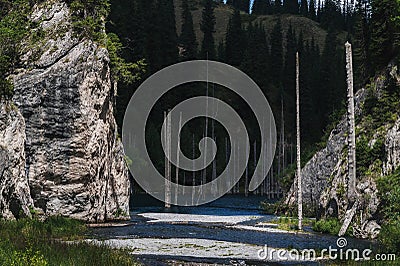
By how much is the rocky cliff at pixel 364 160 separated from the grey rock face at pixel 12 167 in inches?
585

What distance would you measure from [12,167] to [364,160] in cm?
1682

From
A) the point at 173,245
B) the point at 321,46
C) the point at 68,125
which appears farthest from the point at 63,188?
the point at 321,46

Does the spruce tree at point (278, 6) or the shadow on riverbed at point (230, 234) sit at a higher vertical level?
the spruce tree at point (278, 6)

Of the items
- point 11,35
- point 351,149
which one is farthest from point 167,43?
point 351,149

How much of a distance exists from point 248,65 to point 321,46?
45.3 m

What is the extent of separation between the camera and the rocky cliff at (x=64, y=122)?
26344 mm

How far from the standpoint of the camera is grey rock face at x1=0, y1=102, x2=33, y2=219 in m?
20.8

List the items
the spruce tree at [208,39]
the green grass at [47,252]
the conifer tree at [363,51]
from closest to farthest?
1. the green grass at [47,252]
2. the conifer tree at [363,51]
3. the spruce tree at [208,39]

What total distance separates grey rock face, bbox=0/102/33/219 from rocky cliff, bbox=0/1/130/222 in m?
2.12

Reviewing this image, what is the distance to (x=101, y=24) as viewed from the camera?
31.6 metres

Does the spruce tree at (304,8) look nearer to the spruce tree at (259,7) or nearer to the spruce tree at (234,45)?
the spruce tree at (259,7)

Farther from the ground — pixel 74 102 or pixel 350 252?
pixel 74 102

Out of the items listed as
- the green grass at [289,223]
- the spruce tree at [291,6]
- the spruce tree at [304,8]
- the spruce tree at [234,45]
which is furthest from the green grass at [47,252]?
the spruce tree at [304,8]

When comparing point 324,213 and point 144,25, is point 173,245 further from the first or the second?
point 144,25
